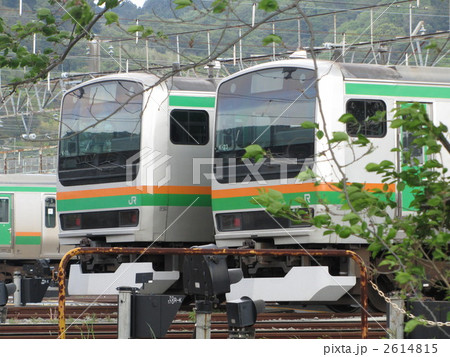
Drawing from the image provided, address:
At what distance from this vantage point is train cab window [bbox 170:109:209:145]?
13.8 metres

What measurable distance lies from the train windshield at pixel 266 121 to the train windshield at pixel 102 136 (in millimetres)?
1363

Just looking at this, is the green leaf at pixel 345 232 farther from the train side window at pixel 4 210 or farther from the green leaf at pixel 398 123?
the train side window at pixel 4 210

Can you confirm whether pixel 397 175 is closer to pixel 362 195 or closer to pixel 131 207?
pixel 362 195

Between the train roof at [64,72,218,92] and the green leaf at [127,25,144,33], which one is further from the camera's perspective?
the train roof at [64,72,218,92]

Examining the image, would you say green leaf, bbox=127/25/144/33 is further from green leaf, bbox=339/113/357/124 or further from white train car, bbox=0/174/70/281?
white train car, bbox=0/174/70/281

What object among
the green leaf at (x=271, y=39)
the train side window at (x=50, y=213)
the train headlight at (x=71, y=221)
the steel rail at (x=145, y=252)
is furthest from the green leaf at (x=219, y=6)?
the train side window at (x=50, y=213)

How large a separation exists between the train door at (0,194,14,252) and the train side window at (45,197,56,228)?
41.2 inches

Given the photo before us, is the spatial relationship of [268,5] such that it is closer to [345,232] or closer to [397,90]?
[345,232]

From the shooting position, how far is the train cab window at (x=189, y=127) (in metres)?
13.8

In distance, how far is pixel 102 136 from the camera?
1382 centimetres

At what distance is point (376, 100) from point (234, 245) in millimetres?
2746

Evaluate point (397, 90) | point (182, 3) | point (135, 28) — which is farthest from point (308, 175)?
point (397, 90)

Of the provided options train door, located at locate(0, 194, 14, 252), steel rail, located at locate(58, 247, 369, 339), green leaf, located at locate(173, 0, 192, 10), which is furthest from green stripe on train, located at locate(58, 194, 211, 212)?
train door, located at locate(0, 194, 14, 252)
